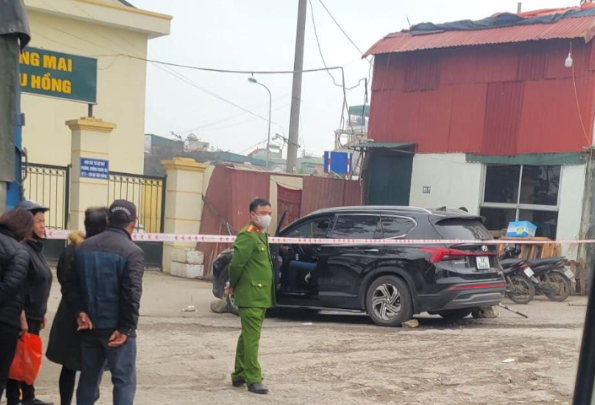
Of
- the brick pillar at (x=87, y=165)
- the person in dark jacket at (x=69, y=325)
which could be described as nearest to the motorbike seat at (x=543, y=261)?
the brick pillar at (x=87, y=165)

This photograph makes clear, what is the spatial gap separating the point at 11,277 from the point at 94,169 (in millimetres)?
9558

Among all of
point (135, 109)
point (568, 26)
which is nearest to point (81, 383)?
point (568, 26)

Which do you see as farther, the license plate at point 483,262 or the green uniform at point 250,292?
the license plate at point 483,262

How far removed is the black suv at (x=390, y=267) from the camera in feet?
30.6

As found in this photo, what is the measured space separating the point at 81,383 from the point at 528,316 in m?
8.18

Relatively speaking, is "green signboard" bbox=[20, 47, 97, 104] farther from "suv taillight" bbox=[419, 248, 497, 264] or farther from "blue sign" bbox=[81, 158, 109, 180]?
"suv taillight" bbox=[419, 248, 497, 264]

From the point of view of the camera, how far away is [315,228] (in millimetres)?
10578

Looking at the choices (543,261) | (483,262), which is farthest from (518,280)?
(483,262)

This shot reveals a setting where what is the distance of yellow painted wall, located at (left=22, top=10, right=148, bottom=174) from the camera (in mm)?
18484

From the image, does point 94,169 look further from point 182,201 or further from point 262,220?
point 262,220

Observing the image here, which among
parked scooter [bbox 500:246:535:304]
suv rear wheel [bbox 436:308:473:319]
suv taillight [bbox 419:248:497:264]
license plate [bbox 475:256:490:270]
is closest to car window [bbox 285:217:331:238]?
suv taillight [bbox 419:248:497:264]

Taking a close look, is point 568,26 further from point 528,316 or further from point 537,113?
point 528,316

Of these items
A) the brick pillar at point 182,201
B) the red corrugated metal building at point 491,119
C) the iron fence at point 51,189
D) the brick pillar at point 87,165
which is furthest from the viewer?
the red corrugated metal building at point 491,119

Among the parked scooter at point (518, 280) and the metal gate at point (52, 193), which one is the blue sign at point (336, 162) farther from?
the parked scooter at point (518, 280)
